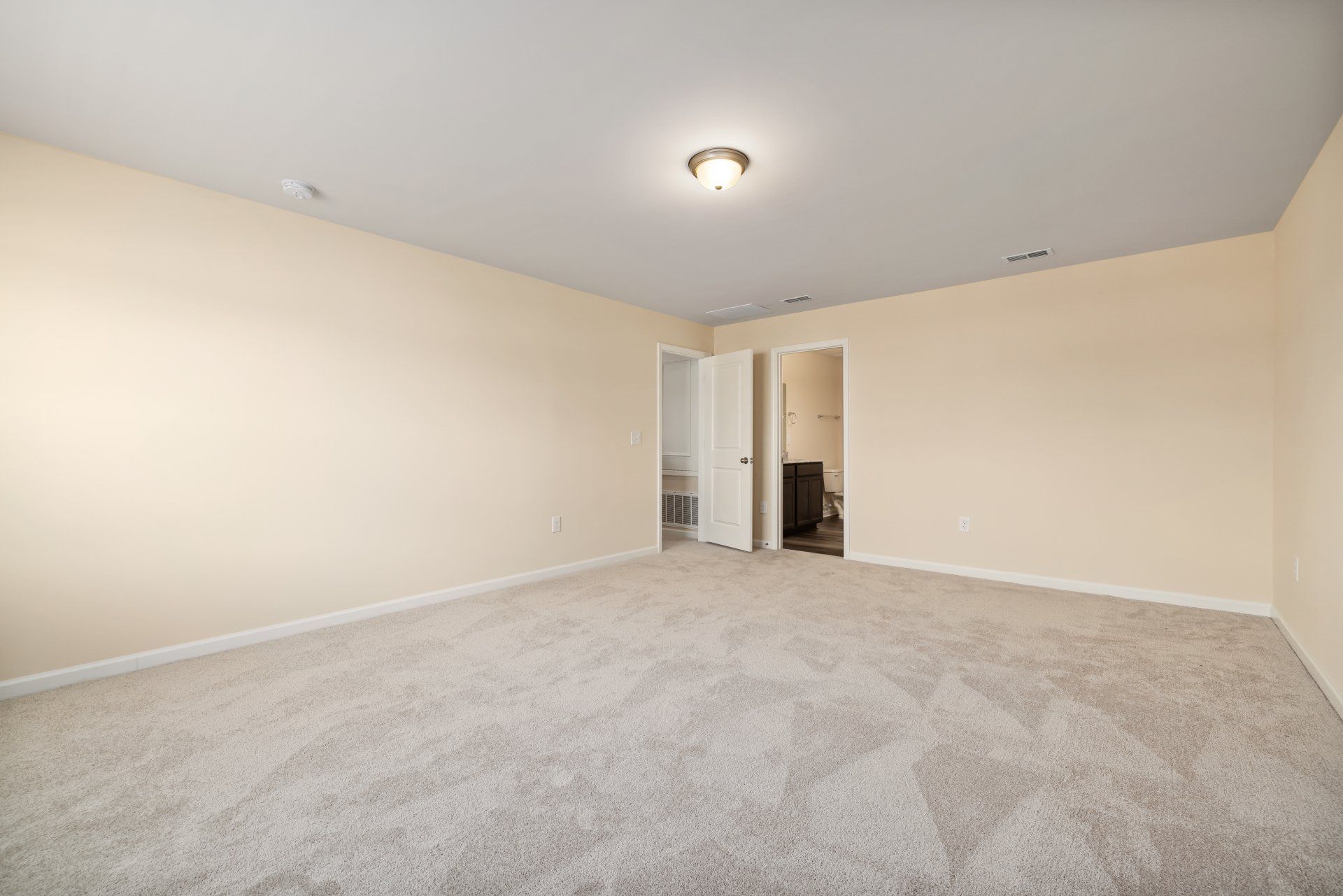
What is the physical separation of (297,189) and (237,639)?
251 centimetres

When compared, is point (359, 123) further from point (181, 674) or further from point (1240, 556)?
point (1240, 556)

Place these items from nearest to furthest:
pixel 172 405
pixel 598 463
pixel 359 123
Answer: pixel 359 123
pixel 172 405
pixel 598 463

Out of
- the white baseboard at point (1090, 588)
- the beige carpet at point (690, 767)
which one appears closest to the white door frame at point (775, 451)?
the white baseboard at point (1090, 588)

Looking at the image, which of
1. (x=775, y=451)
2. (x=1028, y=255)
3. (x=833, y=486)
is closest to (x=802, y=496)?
(x=775, y=451)

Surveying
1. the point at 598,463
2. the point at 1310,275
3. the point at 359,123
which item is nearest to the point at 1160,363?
the point at 1310,275

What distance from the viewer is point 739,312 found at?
570cm

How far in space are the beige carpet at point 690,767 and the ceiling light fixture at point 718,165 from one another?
2.41m

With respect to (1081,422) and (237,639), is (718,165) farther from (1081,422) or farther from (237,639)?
(237,639)

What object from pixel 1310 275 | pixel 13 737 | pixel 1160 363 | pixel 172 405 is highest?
pixel 1310 275

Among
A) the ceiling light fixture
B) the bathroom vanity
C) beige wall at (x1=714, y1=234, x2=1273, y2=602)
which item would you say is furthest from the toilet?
the ceiling light fixture

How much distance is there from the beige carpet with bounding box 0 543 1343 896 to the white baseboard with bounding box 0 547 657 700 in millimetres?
83

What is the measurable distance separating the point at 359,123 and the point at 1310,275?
15.3 ft

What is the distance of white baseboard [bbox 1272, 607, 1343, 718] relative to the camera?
2297 millimetres

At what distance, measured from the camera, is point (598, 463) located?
5.15 m
